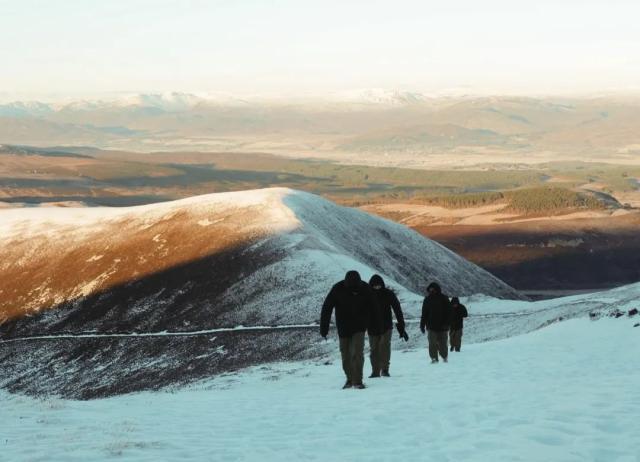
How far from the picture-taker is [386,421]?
17.2 meters

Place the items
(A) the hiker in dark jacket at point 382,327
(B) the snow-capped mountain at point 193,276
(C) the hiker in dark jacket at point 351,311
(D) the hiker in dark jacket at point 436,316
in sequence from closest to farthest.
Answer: (C) the hiker in dark jacket at point 351,311 < (A) the hiker in dark jacket at point 382,327 < (D) the hiker in dark jacket at point 436,316 < (B) the snow-capped mountain at point 193,276

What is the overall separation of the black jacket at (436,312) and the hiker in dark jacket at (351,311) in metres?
7.82

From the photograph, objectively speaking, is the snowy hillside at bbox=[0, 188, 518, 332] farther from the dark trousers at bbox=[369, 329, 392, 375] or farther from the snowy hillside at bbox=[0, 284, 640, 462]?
the snowy hillside at bbox=[0, 284, 640, 462]

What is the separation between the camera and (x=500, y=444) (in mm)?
Result: 14188

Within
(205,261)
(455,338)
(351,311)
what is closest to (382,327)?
(351,311)

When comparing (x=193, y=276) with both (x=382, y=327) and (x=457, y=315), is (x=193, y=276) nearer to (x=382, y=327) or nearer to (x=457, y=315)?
(x=457, y=315)

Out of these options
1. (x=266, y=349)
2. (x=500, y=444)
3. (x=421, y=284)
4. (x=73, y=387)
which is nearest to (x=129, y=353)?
(x=73, y=387)

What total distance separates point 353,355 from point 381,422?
6.52 m

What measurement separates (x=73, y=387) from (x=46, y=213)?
6112cm

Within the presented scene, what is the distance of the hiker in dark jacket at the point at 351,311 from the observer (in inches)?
908

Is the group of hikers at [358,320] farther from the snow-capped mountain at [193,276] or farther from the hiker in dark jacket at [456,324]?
the snow-capped mountain at [193,276]

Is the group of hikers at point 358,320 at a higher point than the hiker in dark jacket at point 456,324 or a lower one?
higher

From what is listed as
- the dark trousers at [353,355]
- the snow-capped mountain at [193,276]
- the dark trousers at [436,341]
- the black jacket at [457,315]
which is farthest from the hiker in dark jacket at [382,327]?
the snow-capped mountain at [193,276]

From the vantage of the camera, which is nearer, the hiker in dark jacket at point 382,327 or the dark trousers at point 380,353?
the hiker in dark jacket at point 382,327
